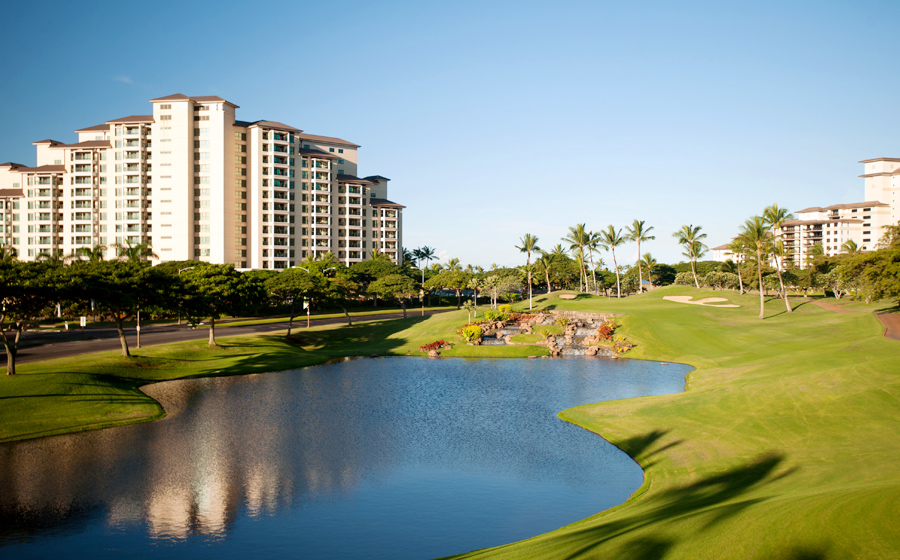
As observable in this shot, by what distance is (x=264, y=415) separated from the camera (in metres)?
37.2

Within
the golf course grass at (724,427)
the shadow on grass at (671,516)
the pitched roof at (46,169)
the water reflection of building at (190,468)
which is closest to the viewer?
the golf course grass at (724,427)

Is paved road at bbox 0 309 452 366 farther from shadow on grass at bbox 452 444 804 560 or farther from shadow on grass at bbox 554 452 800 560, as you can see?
shadow on grass at bbox 554 452 800 560

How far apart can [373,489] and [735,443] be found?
16.9 meters

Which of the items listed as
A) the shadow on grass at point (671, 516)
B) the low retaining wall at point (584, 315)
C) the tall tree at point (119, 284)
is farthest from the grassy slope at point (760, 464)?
the tall tree at point (119, 284)

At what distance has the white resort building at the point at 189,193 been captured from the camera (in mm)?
152500

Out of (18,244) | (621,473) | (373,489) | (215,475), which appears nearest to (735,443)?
(621,473)

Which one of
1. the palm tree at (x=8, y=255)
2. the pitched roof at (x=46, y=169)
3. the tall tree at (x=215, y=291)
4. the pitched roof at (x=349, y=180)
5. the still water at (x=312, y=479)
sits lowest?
the still water at (x=312, y=479)

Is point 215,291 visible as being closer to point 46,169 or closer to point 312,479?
point 312,479

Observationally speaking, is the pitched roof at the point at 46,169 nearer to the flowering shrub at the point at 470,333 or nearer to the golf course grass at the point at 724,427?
the golf course grass at the point at 724,427

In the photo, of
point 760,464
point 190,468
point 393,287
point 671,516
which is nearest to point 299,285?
point 393,287

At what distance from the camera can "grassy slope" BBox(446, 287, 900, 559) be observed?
43.2 feet

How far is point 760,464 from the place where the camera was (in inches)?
942

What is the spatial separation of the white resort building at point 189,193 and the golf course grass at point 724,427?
98.9 metres

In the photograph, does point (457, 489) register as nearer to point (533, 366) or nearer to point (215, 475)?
point (215, 475)
